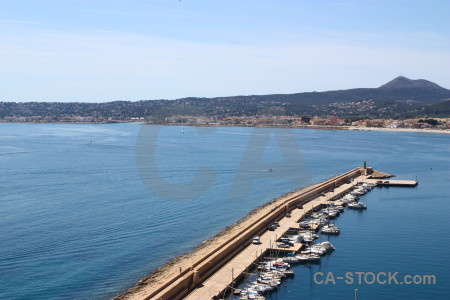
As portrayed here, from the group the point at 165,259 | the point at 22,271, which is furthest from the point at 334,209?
the point at 22,271

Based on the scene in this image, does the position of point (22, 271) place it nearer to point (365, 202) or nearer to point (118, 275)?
point (118, 275)

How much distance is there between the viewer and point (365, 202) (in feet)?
123

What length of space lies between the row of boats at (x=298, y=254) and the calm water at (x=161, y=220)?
20.1 inches

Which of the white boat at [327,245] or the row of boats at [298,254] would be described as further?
the white boat at [327,245]

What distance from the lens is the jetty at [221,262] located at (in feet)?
58.5

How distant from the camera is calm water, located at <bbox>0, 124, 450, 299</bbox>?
20234mm

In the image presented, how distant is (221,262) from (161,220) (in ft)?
31.2

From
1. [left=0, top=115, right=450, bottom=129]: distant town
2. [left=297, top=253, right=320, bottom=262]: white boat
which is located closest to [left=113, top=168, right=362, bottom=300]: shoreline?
[left=297, top=253, right=320, bottom=262]: white boat

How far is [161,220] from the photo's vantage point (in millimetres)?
29703

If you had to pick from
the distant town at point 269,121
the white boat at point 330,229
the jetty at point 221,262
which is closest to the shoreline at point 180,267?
the jetty at point 221,262

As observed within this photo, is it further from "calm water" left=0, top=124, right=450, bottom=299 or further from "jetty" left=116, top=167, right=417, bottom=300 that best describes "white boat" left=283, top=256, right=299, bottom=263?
"jetty" left=116, top=167, right=417, bottom=300

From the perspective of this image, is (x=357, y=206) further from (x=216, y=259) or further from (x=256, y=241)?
(x=216, y=259)

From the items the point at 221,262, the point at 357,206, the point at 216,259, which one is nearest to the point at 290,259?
the point at 221,262

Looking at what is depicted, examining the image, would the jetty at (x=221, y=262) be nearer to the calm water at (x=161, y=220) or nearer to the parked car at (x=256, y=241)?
the parked car at (x=256, y=241)
